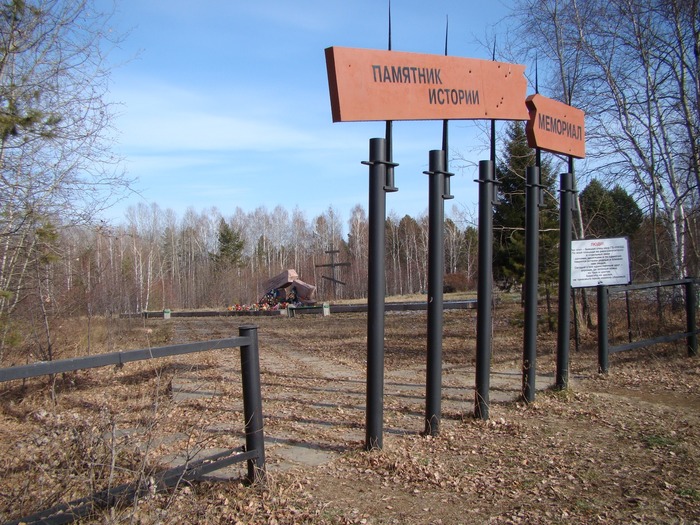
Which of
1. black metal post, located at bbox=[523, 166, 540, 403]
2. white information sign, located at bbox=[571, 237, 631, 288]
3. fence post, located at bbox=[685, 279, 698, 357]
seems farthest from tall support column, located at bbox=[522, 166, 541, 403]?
fence post, located at bbox=[685, 279, 698, 357]

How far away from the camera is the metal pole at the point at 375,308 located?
4953 millimetres

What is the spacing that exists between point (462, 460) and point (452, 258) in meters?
58.3

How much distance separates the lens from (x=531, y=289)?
22.3ft

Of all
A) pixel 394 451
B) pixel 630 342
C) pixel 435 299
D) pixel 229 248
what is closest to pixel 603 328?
pixel 630 342

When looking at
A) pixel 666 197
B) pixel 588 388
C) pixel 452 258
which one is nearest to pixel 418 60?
pixel 588 388

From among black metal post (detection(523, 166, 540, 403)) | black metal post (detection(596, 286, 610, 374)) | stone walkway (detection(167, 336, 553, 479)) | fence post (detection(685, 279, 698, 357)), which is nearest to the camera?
stone walkway (detection(167, 336, 553, 479))

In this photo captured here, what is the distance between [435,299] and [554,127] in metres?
3.34

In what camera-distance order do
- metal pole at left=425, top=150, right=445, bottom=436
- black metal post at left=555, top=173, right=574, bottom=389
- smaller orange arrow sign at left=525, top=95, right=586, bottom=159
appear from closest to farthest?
metal pole at left=425, top=150, right=445, bottom=436, smaller orange arrow sign at left=525, top=95, right=586, bottom=159, black metal post at left=555, top=173, right=574, bottom=389

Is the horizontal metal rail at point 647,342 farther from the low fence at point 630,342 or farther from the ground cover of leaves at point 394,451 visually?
the ground cover of leaves at point 394,451

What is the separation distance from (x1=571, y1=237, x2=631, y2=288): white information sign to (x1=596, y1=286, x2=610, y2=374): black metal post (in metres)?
0.21

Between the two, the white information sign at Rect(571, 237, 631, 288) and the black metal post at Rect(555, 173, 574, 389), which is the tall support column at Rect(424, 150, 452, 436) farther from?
the white information sign at Rect(571, 237, 631, 288)

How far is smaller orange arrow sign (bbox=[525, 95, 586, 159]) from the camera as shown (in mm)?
6996

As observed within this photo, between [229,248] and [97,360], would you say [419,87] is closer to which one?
[97,360]

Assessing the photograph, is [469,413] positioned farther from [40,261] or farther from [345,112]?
[40,261]
